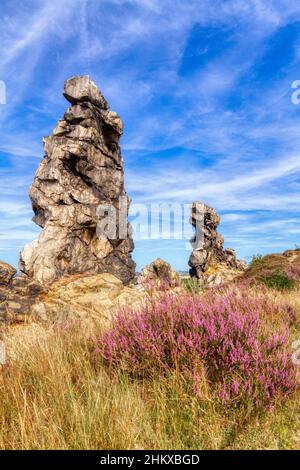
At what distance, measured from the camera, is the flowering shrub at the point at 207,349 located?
3.98 meters

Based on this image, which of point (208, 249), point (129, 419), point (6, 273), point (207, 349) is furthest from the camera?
point (208, 249)

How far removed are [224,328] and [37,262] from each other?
31364 mm

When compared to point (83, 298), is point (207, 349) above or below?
below

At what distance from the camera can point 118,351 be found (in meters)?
4.86

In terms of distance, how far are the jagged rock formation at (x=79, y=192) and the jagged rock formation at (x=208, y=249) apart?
9.92 m

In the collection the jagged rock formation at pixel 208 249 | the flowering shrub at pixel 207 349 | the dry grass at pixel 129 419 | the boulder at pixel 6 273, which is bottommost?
the dry grass at pixel 129 419

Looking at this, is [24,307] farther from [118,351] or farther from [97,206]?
[97,206]

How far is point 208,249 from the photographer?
5091cm

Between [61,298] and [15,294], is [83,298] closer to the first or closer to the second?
[61,298]

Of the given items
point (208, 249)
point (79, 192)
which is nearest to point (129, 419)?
point (79, 192)

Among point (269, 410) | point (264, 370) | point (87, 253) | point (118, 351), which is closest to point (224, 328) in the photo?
point (264, 370)

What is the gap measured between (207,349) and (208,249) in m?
47.1

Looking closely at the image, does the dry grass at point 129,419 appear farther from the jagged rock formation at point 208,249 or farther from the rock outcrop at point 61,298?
the jagged rock formation at point 208,249

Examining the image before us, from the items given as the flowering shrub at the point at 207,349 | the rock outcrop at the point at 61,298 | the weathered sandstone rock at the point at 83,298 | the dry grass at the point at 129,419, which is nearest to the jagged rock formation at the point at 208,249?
the weathered sandstone rock at the point at 83,298
